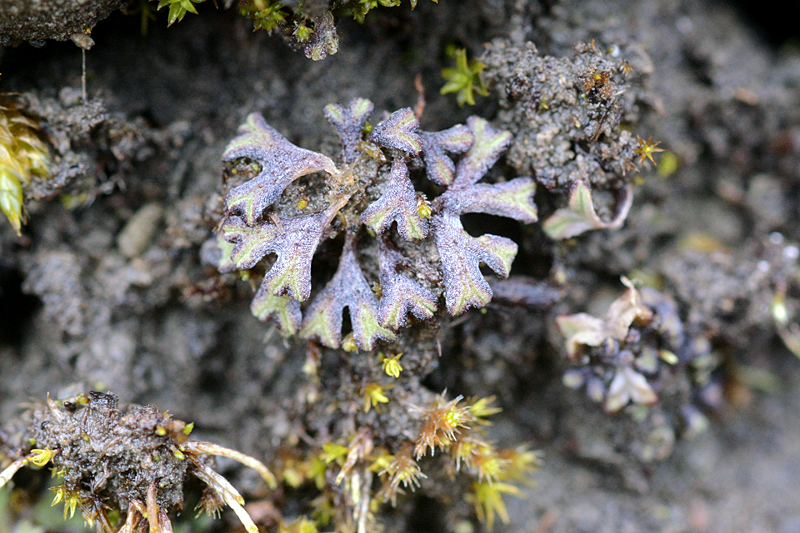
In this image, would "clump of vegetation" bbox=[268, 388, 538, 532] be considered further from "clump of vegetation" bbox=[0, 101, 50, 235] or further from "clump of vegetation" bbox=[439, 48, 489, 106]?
"clump of vegetation" bbox=[0, 101, 50, 235]

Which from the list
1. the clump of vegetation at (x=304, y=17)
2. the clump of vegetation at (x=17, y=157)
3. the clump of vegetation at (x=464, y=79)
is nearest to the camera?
the clump of vegetation at (x=304, y=17)

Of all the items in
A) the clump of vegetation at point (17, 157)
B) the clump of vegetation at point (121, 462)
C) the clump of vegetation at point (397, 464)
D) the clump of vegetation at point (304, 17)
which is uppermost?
the clump of vegetation at point (304, 17)

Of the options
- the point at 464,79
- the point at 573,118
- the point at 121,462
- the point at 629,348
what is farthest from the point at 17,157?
the point at 629,348

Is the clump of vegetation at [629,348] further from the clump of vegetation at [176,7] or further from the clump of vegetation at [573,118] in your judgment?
the clump of vegetation at [176,7]

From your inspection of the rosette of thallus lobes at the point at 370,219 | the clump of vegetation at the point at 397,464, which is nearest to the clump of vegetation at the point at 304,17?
the rosette of thallus lobes at the point at 370,219

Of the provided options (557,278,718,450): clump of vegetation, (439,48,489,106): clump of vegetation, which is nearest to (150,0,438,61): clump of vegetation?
(439,48,489,106): clump of vegetation

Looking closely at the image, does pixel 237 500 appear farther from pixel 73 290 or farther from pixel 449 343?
pixel 73 290

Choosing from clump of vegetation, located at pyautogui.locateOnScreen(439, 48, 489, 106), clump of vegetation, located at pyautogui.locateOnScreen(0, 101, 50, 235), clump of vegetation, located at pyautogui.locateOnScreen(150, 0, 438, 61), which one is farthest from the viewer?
clump of vegetation, located at pyautogui.locateOnScreen(439, 48, 489, 106)

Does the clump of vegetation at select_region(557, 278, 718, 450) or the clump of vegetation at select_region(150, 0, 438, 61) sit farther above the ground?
the clump of vegetation at select_region(150, 0, 438, 61)
